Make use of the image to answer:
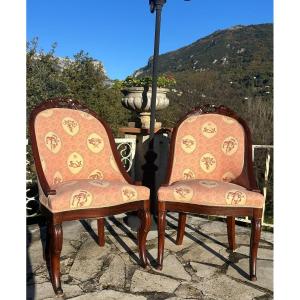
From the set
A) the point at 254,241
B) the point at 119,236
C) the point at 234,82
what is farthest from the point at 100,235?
the point at 234,82

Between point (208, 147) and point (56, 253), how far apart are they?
1157mm

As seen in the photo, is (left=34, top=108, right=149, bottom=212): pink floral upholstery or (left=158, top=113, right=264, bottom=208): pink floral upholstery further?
(left=158, top=113, right=264, bottom=208): pink floral upholstery

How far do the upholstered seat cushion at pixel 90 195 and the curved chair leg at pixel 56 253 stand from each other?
10 cm

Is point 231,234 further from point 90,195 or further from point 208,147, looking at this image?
point 90,195

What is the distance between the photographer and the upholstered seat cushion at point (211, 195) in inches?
73.6

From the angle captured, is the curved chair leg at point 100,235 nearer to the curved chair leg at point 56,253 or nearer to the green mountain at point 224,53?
the curved chair leg at point 56,253

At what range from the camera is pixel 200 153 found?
2.31 meters

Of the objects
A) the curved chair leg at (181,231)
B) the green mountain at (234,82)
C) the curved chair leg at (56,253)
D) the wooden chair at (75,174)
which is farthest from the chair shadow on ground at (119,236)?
the green mountain at (234,82)

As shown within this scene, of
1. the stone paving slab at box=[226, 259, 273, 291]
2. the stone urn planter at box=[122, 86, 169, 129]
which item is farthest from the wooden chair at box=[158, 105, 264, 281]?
the stone urn planter at box=[122, 86, 169, 129]

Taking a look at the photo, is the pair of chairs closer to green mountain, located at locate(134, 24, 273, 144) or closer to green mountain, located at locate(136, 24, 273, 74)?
green mountain, located at locate(134, 24, 273, 144)

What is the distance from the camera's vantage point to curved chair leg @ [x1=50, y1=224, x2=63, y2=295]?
1.70 meters

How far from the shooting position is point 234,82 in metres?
15.4
